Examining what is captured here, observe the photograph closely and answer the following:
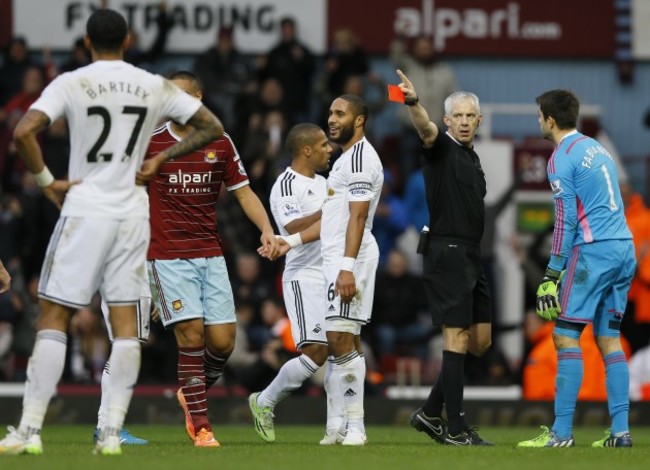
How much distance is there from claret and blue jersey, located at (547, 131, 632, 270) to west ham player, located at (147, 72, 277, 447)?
6.87 ft

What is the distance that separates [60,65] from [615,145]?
8.40 meters

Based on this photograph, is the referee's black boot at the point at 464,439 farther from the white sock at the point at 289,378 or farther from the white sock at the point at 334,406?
the white sock at the point at 289,378

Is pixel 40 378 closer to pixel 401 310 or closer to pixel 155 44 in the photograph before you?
pixel 401 310

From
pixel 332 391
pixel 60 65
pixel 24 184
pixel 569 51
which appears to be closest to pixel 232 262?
pixel 24 184

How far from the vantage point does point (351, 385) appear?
11227 mm

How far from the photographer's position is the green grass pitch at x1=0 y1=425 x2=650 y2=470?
874 centimetres

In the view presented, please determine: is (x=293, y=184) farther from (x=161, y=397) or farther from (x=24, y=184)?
(x=24, y=184)

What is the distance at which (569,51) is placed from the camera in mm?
22797

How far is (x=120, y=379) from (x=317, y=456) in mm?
1413

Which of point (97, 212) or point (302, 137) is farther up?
point (302, 137)

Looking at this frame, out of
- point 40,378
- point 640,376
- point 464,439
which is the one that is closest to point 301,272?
point 464,439

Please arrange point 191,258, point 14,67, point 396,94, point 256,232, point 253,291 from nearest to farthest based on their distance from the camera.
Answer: point 396,94
point 191,258
point 253,291
point 256,232
point 14,67

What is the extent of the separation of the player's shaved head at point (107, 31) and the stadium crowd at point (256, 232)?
318 inches

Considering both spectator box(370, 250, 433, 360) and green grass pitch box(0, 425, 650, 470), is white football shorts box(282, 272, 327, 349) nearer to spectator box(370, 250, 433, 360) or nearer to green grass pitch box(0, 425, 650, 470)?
green grass pitch box(0, 425, 650, 470)
